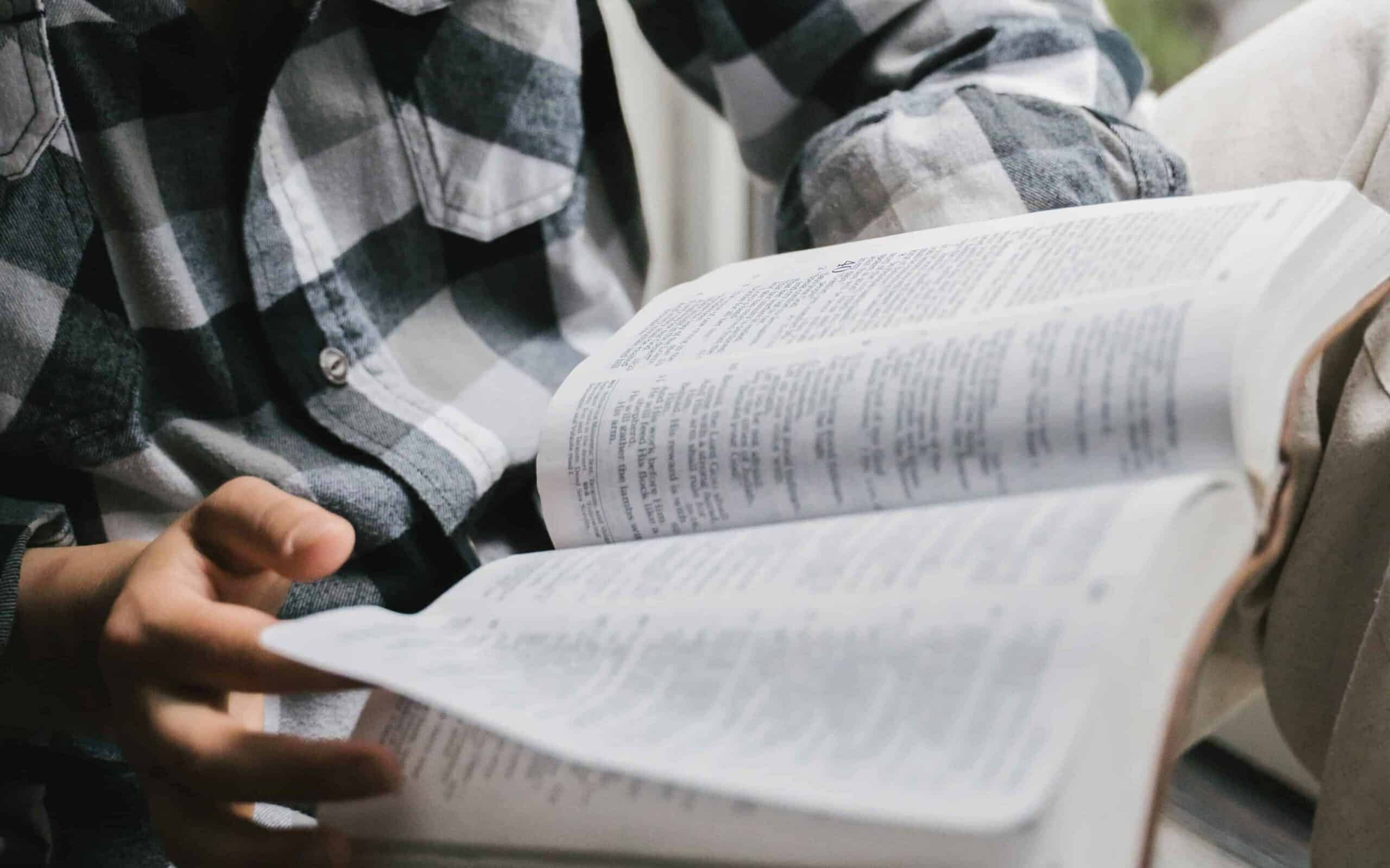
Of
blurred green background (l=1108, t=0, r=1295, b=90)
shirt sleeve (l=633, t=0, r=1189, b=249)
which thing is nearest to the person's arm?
shirt sleeve (l=633, t=0, r=1189, b=249)

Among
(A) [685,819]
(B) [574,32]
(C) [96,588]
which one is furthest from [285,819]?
(B) [574,32]

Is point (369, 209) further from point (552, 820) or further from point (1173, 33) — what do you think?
point (1173, 33)

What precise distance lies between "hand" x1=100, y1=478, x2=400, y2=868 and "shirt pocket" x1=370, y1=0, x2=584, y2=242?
0.21 metres

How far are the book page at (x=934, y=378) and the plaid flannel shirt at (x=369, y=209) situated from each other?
3.7 inches

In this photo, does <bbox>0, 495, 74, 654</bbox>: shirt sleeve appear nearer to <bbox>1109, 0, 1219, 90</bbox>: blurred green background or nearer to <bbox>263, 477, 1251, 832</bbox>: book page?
<bbox>263, 477, 1251, 832</bbox>: book page

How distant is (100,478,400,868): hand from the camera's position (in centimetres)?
25

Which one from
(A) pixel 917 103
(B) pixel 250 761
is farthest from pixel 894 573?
(A) pixel 917 103

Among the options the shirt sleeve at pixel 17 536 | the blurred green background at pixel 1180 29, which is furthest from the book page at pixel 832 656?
the blurred green background at pixel 1180 29

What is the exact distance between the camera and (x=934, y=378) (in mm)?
265

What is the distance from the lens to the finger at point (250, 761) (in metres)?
0.24

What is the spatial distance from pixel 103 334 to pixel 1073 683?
1.19 feet

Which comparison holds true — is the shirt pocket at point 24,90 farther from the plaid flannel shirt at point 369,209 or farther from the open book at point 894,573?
the open book at point 894,573

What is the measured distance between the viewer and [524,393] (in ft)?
1.57

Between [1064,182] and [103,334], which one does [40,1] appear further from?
[1064,182]
